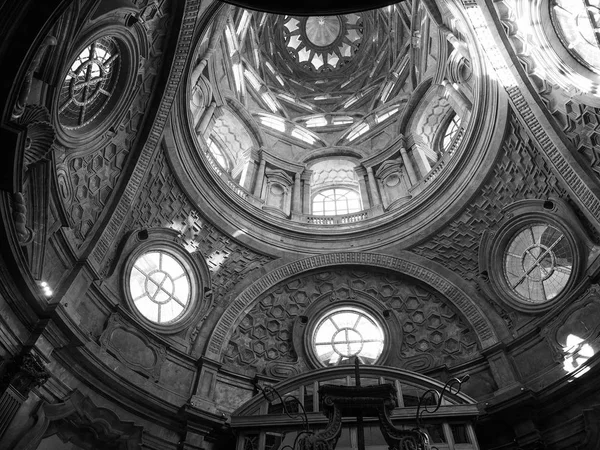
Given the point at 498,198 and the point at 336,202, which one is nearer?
the point at 498,198

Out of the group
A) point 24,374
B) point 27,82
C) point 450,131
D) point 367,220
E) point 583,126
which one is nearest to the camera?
point 27,82

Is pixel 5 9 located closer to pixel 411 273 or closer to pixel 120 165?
pixel 120 165

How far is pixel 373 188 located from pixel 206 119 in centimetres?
633

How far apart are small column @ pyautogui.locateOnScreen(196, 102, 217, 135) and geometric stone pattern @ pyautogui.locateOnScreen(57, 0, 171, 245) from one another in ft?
12.9

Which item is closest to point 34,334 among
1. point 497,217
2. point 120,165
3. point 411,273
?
point 120,165

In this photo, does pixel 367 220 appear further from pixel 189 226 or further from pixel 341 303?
pixel 189 226

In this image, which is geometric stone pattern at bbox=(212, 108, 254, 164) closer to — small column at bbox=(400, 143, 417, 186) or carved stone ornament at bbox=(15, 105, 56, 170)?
small column at bbox=(400, 143, 417, 186)

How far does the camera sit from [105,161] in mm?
11789

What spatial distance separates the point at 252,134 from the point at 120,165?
764cm

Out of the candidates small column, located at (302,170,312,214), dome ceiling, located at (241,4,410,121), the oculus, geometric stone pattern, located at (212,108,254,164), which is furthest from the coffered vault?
the oculus

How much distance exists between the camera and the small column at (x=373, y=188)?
17.8m

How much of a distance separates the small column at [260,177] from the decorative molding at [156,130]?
16.6 feet

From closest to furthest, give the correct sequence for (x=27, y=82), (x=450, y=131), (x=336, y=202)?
(x=27, y=82)
(x=450, y=131)
(x=336, y=202)

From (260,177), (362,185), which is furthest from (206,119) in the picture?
(362,185)
